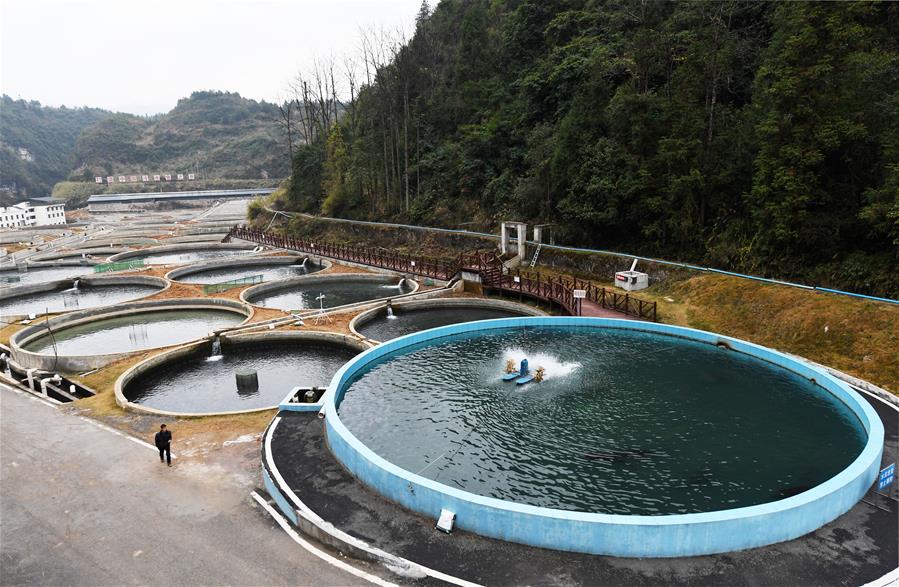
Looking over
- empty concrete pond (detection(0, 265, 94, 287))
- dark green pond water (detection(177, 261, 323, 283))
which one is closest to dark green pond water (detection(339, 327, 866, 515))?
A: dark green pond water (detection(177, 261, 323, 283))

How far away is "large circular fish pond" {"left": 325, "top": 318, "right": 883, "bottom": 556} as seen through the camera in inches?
485

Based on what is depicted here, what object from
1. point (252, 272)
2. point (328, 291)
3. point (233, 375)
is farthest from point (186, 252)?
point (233, 375)

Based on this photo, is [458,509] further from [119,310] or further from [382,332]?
[119,310]

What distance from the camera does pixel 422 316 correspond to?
38562 millimetres

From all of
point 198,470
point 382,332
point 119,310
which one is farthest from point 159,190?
point 198,470

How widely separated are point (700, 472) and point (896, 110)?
22547mm

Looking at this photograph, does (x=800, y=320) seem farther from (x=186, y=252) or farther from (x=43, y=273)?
(x=43, y=273)

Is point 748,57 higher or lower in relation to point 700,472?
higher

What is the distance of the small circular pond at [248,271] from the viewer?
187 ft

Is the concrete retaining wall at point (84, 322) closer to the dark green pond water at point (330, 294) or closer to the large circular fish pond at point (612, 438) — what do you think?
the dark green pond water at point (330, 294)

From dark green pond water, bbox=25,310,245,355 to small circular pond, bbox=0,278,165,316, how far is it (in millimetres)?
6173

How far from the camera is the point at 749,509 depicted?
1225 cm

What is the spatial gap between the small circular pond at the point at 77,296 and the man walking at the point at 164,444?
1260 inches

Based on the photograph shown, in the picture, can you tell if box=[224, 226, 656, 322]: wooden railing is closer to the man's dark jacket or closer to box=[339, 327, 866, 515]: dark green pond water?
box=[339, 327, 866, 515]: dark green pond water
